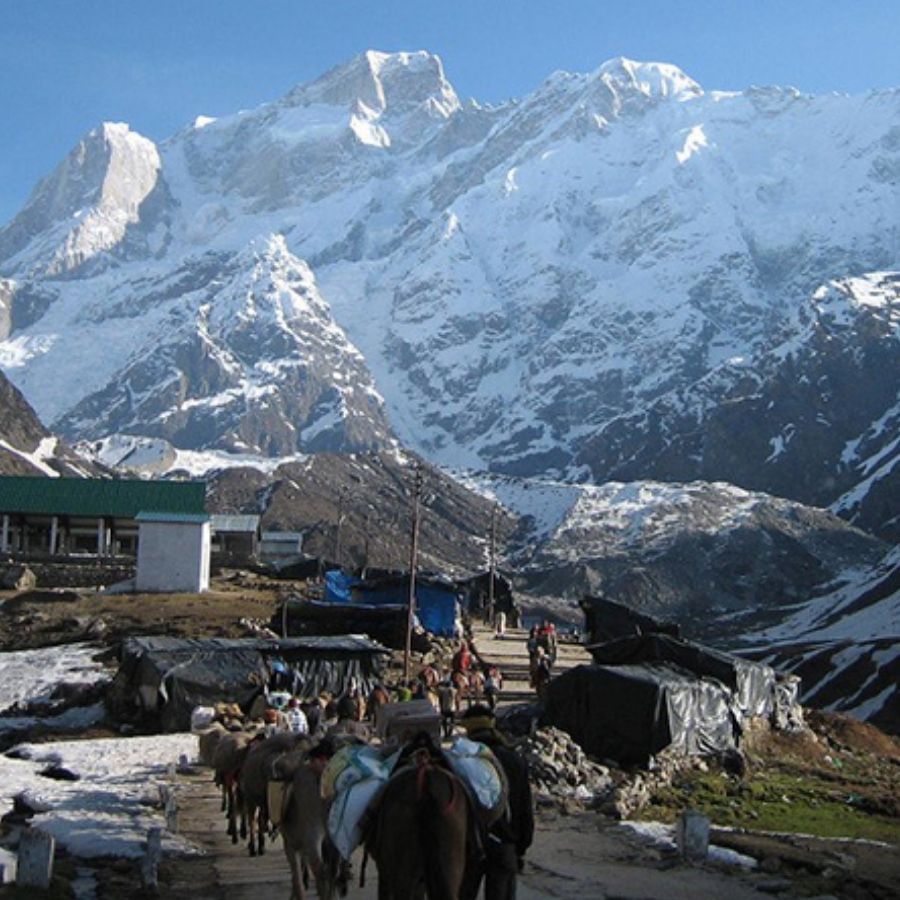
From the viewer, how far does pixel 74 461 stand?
188m

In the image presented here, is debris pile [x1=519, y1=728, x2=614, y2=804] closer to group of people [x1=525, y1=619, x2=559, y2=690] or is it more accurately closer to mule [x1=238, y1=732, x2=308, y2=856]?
mule [x1=238, y1=732, x2=308, y2=856]

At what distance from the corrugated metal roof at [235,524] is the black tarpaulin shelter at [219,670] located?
7224 cm

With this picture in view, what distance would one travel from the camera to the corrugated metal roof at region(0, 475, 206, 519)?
8300cm

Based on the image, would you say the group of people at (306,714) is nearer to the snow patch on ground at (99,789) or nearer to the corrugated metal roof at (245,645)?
the snow patch on ground at (99,789)

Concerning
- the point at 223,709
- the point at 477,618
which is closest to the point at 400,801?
the point at 223,709

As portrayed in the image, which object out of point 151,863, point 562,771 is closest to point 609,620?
point 562,771

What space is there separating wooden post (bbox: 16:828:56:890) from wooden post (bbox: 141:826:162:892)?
126 cm

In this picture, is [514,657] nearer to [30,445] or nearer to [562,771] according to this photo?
[562,771]

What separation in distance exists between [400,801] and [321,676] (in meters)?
30.4

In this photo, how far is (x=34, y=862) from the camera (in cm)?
1616

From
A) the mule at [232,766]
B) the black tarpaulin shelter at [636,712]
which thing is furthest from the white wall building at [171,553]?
the mule at [232,766]

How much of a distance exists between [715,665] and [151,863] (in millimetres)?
24419

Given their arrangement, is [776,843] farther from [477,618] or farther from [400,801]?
[477,618]

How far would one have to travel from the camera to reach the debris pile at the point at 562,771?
26703 millimetres
